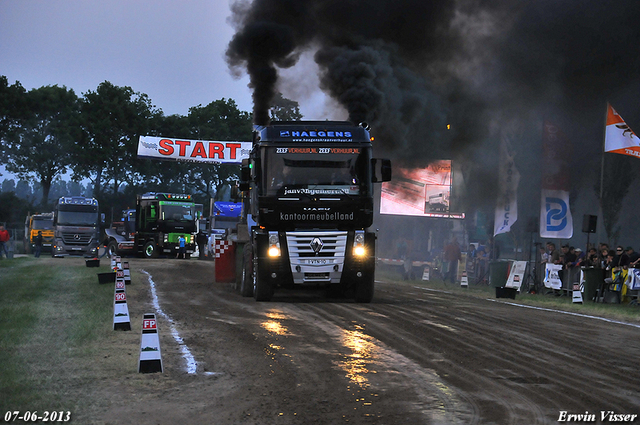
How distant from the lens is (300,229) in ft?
48.6

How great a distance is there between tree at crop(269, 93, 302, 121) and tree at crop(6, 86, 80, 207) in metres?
40.4

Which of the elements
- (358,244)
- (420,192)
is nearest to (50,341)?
(358,244)

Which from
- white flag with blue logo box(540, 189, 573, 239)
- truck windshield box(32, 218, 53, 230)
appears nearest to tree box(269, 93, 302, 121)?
white flag with blue logo box(540, 189, 573, 239)

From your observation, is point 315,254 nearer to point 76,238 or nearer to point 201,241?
point 76,238

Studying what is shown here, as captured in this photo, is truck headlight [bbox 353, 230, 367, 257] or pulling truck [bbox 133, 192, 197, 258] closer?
truck headlight [bbox 353, 230, 367, 257]

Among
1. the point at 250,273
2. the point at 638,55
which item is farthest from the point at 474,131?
the point at 250,273

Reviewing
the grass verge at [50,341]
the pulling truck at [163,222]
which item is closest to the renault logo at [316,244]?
the grass verge at [50,341]

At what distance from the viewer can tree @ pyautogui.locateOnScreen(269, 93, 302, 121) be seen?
25922mm

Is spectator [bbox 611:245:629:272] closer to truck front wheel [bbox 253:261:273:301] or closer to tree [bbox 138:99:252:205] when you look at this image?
truck front wheel [bbox 253:261:273:301]

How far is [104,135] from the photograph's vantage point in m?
64.9

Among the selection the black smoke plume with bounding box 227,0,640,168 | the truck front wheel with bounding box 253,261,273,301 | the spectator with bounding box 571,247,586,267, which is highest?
the black smoke plume with bounding box 227,0,640,168

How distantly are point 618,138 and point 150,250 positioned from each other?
27.0m

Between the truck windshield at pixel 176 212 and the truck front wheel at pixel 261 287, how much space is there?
1021 inches

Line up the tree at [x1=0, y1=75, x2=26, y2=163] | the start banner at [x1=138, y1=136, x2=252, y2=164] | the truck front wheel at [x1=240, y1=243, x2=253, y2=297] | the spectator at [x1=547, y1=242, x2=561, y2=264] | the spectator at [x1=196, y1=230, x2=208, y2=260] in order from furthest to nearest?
the tree at [x1=0, y1=75, x2=26, y2=163] → the start banner at [x1=138, y1=136, x2=252, y2=164] → the spectator at [x1=196, y1=230, x2=208, y2=260] → the spectator at [x1=547, y1=242, x2=561, y2=264] → the truck front wheel at [x1=240, y1=243, x2=253, y2=297]
